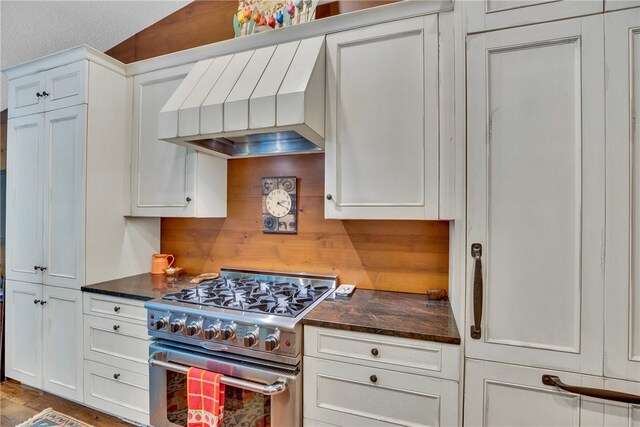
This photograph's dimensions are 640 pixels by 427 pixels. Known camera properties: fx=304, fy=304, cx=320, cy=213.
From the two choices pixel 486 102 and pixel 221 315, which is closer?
pixel 486 102

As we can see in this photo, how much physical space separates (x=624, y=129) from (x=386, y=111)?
2.90 ft

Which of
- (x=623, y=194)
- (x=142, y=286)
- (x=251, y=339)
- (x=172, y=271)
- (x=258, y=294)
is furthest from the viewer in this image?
(x=172, y=271)

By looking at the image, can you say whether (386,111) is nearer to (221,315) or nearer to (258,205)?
(258,205)

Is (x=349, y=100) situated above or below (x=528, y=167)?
above

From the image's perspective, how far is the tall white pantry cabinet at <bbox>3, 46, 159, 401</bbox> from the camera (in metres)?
1.95

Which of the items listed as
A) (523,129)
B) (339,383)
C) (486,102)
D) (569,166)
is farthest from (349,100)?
(339,383)

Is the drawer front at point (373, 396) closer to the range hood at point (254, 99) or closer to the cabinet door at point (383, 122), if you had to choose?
the cabinet door at point (383, 122)

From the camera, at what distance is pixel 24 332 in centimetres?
215

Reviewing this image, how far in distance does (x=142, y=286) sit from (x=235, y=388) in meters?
0.98

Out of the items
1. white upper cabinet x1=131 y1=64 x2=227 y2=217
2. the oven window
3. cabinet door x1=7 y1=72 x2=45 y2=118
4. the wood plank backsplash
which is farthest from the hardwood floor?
cabinet door x1=7 y1=72 x2=45 y2=118

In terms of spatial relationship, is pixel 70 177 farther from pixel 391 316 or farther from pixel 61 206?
pixel 391 316

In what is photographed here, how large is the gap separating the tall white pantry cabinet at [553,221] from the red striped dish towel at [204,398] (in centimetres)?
107

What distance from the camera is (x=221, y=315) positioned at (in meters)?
1.46

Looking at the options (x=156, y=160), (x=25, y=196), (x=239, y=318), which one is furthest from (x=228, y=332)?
(x=25, y=196)
